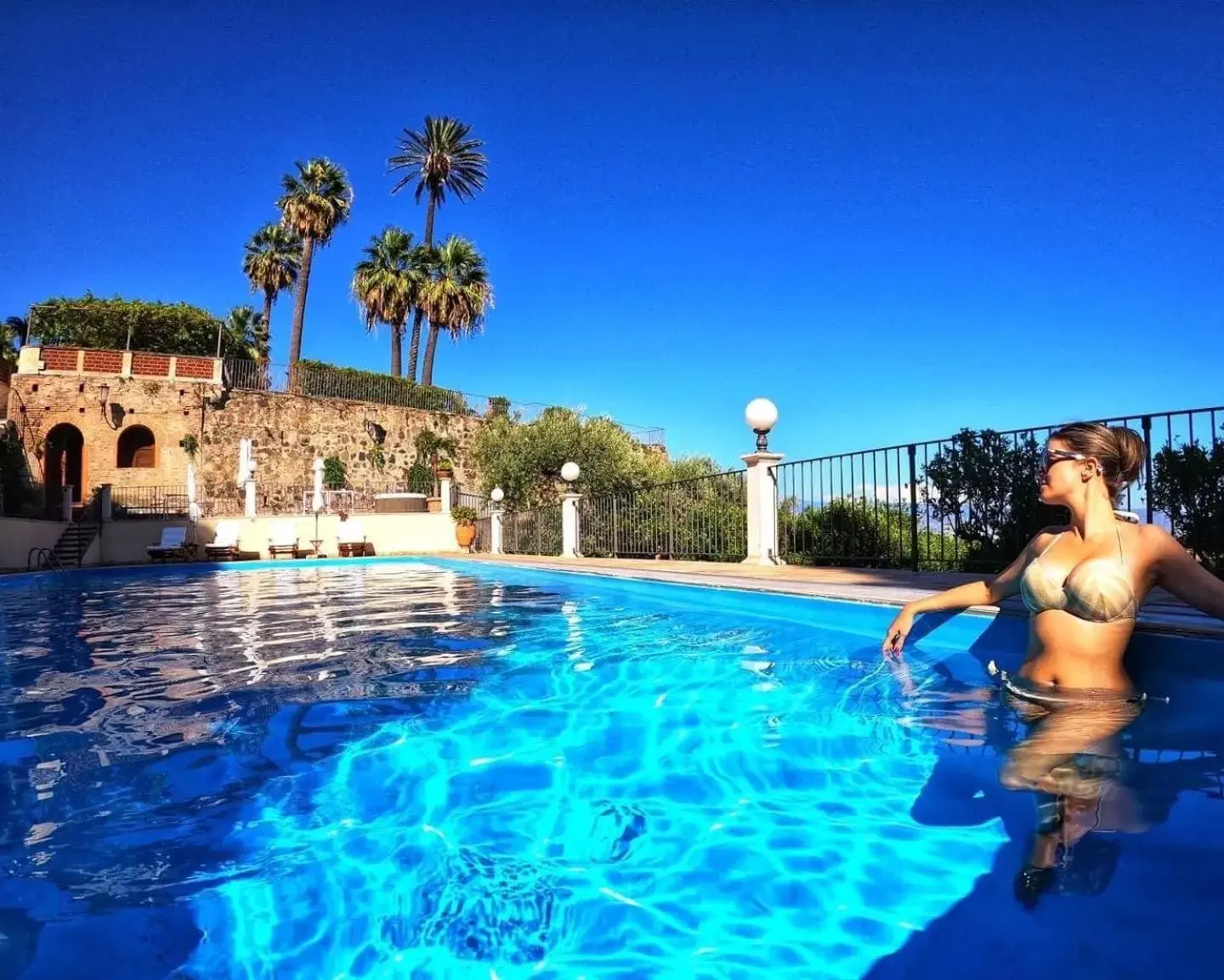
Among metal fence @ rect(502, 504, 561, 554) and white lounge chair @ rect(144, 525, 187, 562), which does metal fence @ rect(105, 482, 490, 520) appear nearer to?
white lounge chair @ rect(144, 525, 187, 562)

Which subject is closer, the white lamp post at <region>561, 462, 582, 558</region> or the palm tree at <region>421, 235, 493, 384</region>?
the white lamp post at <region>561, 462, 582, 558</region>

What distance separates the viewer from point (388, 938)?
1.53 meters

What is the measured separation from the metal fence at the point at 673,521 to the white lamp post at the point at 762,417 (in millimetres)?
515

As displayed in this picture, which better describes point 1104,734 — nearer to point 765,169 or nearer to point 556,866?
point 556,866

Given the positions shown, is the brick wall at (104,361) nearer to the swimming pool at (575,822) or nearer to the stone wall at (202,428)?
the stone wall at (202,428)

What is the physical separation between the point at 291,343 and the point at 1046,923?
29.8m

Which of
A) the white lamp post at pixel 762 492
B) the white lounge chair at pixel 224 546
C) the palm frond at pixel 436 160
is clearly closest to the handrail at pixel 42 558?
the white lounge chair at pixel 224 546

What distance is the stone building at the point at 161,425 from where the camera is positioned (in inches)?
889

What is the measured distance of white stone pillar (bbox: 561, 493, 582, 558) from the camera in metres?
13.3

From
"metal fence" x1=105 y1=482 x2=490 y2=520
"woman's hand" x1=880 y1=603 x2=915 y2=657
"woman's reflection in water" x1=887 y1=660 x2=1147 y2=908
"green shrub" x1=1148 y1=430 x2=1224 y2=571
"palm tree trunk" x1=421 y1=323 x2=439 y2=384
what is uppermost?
"palm tree trunk" x1=421 y1=323 x2=439 y2=384

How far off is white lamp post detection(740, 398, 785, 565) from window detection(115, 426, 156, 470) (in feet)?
75.9

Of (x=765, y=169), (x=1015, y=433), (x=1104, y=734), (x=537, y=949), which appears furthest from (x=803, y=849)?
(x=765, y=169)

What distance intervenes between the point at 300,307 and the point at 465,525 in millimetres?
14421

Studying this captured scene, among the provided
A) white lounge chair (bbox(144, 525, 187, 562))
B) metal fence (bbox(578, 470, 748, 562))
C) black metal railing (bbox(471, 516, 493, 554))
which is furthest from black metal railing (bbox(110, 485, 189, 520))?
metal fence (bbox(578, 470, 748, 562))
